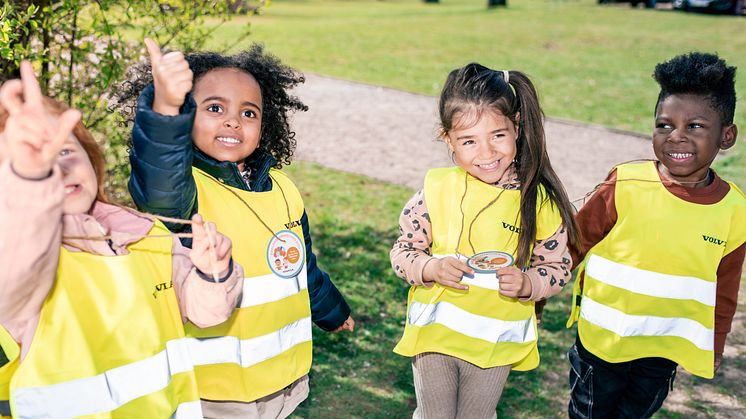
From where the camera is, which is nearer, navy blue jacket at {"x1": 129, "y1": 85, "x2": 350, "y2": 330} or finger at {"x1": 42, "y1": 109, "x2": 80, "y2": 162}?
finger at {"x1": 42, "y1": 109, "x2": 80, "y2": 162}

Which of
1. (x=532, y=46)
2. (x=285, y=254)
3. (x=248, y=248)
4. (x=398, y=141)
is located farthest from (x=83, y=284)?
(x=532, y=46)

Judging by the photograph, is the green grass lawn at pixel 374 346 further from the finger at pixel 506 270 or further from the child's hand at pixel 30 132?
the child's hand at pixel 30 132

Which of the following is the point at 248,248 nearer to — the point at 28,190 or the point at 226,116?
the point at 226,116

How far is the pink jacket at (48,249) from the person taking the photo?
1.74 meters

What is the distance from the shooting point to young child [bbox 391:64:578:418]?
2973 millimetres

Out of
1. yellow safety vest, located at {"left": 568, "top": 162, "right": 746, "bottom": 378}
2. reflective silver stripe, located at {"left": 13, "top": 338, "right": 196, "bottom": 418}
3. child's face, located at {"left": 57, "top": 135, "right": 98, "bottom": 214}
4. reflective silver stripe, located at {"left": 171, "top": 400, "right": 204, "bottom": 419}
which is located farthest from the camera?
yellow safety vest, located at {"left": 568, "top": 162, "right": 746, "bottom": 378}

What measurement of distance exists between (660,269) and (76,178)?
2249 millimetres

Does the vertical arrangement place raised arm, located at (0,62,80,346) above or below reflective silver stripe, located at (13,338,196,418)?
above

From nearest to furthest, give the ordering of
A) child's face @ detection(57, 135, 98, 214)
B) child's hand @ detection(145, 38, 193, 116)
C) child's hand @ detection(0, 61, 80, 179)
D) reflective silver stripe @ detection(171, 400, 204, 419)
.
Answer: child's hand @ detection(0, 61, 80, 179) → child's face @ detection(57, 135, 98, 214) → child's hand @ detection(145, 38, 193, 116) → reflective silver stripe @ detection(171, 400, 204, 419)

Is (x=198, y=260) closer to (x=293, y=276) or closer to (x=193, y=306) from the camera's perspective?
(x=193, y=306)

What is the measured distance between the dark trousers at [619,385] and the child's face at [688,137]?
2.59ft

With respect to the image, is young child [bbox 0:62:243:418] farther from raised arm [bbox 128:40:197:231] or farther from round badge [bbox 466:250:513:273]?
round badge [bbox 466:250:513:273]

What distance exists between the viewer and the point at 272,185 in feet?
9.39

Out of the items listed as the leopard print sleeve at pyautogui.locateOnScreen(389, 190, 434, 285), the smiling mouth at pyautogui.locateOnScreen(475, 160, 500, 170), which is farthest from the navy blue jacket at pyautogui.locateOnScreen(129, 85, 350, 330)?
the smiling mouth at pyautogui.locateOnScreen(475, 160, 500, 170)
